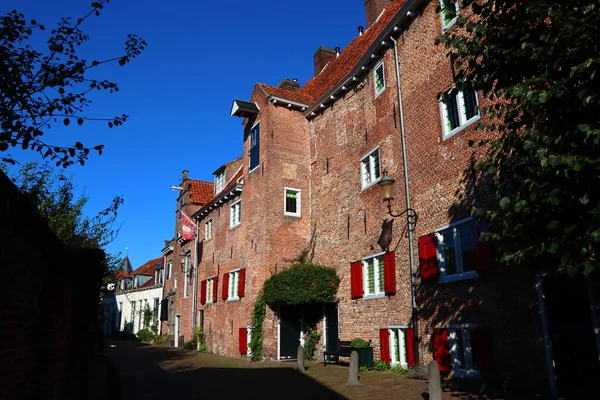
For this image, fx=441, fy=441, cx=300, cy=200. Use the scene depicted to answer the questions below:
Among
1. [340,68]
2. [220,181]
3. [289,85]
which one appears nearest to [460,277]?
[340,68]

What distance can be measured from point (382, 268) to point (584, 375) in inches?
259

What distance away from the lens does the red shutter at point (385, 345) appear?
42.8 feet

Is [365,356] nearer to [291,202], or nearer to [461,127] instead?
[461,127]

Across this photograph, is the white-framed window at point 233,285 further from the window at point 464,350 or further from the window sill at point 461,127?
the window sill at point 461,127

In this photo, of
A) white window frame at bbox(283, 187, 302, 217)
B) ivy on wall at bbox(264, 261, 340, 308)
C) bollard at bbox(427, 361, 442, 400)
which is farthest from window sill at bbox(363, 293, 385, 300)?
bollard at bbox(427, 361, 442, 400)

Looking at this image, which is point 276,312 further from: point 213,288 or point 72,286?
point 72,286

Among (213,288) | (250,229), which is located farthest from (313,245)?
(213,288)

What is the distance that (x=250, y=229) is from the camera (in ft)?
64.6

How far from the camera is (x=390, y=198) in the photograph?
12.1 meters

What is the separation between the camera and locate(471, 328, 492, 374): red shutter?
31.8 ft

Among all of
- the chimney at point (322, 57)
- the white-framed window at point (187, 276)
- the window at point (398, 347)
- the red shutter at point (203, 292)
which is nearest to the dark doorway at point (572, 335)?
the window at point (398, 347)

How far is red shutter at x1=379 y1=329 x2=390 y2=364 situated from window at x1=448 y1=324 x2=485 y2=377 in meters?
2.56

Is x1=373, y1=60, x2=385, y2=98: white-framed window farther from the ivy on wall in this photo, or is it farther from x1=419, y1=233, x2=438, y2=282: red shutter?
the ivy on wall

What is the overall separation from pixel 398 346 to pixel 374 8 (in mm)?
16485
